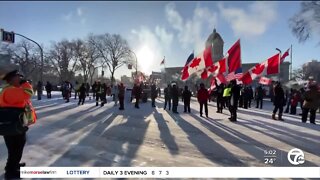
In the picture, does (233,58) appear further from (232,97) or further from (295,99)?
(295,99)

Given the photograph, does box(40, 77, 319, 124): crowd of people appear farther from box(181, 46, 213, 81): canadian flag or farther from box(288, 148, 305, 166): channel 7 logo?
box(288, 148, 305, 166): channel 7 logo

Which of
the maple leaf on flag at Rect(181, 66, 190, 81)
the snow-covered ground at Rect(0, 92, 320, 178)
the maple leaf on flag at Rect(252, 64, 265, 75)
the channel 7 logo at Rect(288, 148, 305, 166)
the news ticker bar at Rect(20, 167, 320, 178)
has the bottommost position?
the snow-covered ground at Rect(0, 92, 320, 178)

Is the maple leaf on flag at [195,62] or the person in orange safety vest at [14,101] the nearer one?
the person in orange safety vest at [14,101]

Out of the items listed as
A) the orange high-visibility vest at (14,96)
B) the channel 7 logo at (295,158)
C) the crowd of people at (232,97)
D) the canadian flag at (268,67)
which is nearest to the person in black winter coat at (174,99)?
the crowd of people at (232,97)

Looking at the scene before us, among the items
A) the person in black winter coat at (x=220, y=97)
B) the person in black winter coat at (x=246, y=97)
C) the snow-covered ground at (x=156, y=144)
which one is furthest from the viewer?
the person in black winter coat at (x=246, y=97)

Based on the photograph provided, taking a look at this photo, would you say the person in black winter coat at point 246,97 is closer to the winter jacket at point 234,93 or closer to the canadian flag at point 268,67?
the canadian flag at point 268,67

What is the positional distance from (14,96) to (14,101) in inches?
2.8

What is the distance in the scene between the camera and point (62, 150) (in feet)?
22.7

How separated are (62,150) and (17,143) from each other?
1.68 metres

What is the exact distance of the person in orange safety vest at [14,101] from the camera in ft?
16.4

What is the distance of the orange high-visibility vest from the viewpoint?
4973mm

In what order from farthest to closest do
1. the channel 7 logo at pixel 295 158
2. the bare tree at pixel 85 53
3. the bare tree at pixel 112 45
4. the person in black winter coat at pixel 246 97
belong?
the bare tree at pixel 85 53, the person in black winter coat at pixel 246 97, the bare tree at pixel 112 45, the channel 7 logo at pixel 295 158

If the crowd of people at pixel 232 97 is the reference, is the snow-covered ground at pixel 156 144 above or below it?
below

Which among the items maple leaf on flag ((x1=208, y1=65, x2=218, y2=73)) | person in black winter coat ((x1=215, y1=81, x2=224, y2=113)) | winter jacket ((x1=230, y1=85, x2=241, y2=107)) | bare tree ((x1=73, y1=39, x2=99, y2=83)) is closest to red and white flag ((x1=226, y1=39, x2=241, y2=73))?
winter jacket ((x1=230, y1=85, x2=241, y2=107))
